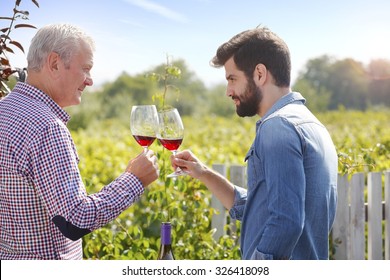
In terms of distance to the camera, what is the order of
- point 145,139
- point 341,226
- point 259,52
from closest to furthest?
point 259,52
point 145,139
point 341,226

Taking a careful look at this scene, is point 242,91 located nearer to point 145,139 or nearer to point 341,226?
point 145,139

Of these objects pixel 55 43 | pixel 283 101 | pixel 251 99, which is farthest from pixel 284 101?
pixel 55 43

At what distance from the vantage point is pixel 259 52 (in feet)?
7.38

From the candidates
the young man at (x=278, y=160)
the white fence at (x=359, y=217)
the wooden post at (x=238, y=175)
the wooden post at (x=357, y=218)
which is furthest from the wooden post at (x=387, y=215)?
the young man at (x=278, y=160)

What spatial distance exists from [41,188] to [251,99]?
840 millimetres

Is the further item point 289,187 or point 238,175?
point 238,175

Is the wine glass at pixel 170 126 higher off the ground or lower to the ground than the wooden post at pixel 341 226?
higher

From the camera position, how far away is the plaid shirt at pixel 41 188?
5.99ft

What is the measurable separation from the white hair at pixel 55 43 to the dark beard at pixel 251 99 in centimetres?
63

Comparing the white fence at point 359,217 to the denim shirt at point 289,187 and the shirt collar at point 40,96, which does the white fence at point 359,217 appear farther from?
the shirt collar at point 40,96

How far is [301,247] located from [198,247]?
5.64ft

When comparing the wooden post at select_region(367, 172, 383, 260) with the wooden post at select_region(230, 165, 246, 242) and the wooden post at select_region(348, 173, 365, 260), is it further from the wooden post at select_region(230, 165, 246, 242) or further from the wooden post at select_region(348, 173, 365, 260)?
the wooden post at select_region(230, 165, 246, 242)
